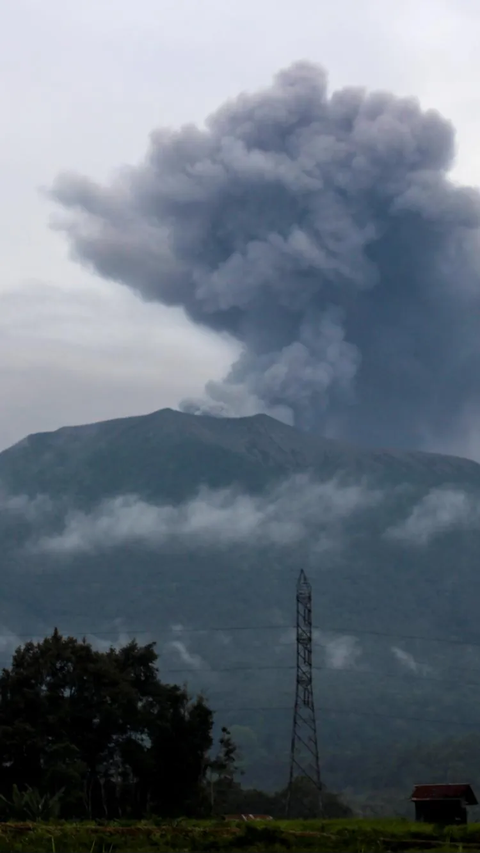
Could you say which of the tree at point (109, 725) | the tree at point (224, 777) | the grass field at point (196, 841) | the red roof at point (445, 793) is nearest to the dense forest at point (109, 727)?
the tree at point (109, 725)

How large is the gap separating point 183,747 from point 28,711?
9470 mm

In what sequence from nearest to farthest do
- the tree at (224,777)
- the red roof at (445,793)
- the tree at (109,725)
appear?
1. the red roof at (445,793)
2. the tree at (109,725)
3. the tree at (224,777)

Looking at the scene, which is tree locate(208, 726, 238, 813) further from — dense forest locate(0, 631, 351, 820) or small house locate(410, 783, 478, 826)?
Result: small house locate(410, 783, 478, 826)

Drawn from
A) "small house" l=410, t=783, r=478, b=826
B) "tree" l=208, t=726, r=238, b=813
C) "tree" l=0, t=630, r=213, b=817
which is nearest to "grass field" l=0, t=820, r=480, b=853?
"small house" l=410, t=783, r=478, b=826

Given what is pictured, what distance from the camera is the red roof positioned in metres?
58.8

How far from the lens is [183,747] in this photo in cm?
6606

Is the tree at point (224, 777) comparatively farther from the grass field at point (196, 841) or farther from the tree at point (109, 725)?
the grass field at point (196, 841)

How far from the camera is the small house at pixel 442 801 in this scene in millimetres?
58531

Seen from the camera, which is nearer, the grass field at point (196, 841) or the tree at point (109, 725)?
the grass field at point (196, 841)

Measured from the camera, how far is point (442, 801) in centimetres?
5900

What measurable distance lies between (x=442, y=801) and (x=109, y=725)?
19146 mm

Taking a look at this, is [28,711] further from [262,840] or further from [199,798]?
[262,840]

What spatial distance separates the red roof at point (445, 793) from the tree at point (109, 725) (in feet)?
42.4

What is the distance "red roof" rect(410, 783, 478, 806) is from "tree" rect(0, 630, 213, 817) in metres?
12.9
